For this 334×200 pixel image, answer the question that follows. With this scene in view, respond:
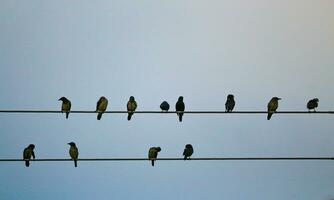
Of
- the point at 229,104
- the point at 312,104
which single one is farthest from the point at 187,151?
the point at 312,104

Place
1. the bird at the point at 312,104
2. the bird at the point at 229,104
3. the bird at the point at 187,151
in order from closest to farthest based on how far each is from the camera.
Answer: the bird at the point at 312,104, the bird at the point at 229,104, the bird at the point at 187,151

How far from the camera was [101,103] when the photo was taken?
9.78 metres

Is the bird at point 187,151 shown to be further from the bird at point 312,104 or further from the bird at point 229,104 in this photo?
the bird at point 312,104

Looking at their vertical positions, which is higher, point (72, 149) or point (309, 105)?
point (309, 105)

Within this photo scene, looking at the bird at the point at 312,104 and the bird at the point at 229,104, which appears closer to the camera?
the bird at the point at 312,104

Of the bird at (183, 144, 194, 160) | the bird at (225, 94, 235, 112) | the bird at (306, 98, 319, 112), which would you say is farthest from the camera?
the bird at (183, 144, 194, 160)

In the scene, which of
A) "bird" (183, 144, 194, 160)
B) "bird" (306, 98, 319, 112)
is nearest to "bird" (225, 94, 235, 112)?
"bird" (183, 144, 194, 160)

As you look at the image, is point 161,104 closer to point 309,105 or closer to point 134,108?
point 134,108

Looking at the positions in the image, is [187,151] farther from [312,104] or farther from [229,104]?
[312,104]

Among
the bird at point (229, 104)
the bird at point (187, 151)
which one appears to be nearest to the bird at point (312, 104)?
the bird at point (229, 104)

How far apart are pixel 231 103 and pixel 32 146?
11.2 ft

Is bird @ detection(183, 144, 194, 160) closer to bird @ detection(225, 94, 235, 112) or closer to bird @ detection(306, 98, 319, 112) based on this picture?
bird @ detection(225, 94, 235, 112)

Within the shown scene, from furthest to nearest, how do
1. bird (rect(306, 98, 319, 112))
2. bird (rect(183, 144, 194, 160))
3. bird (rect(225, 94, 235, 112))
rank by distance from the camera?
bird (rect(183, 144, 194, 160))
bird (rect(225, 94, 235, 112))
bird (rect(306, 98, 319, 112))

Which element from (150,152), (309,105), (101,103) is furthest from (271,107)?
(101,103)
